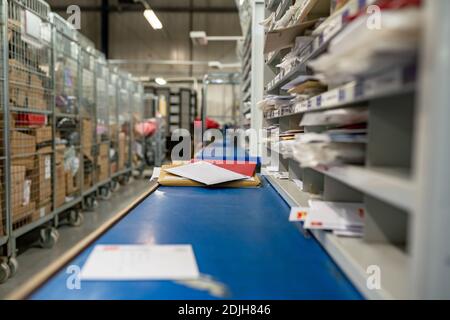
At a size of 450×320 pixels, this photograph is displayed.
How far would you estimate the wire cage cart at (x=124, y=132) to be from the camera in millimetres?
6766

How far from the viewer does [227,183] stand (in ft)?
6.44

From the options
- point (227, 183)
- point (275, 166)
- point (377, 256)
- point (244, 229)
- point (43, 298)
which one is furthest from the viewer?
point (275, 166)

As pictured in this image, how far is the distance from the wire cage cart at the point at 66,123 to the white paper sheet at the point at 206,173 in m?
2.03

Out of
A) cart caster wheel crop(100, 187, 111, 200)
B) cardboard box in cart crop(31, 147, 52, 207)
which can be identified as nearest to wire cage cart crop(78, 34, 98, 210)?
cart caster wheel crop(100, 187, 111, 200)

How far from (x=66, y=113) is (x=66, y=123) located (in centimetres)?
12

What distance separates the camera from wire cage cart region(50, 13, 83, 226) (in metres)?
3.76

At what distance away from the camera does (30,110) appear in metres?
3.03

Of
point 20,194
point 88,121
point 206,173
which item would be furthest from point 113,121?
point 206,173

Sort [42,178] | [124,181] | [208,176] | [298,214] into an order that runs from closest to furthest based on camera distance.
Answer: [298,214] < [208,176] < [42,178] < [124,181]

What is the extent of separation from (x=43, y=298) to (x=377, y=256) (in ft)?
2.32

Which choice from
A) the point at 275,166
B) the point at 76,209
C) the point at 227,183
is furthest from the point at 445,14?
the point at 76,209

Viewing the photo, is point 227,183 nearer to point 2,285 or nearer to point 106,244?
point 106,244

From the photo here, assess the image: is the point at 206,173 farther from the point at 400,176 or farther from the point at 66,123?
the point at 66,123

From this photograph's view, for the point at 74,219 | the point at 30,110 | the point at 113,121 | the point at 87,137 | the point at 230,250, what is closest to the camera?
the point at 230,250
